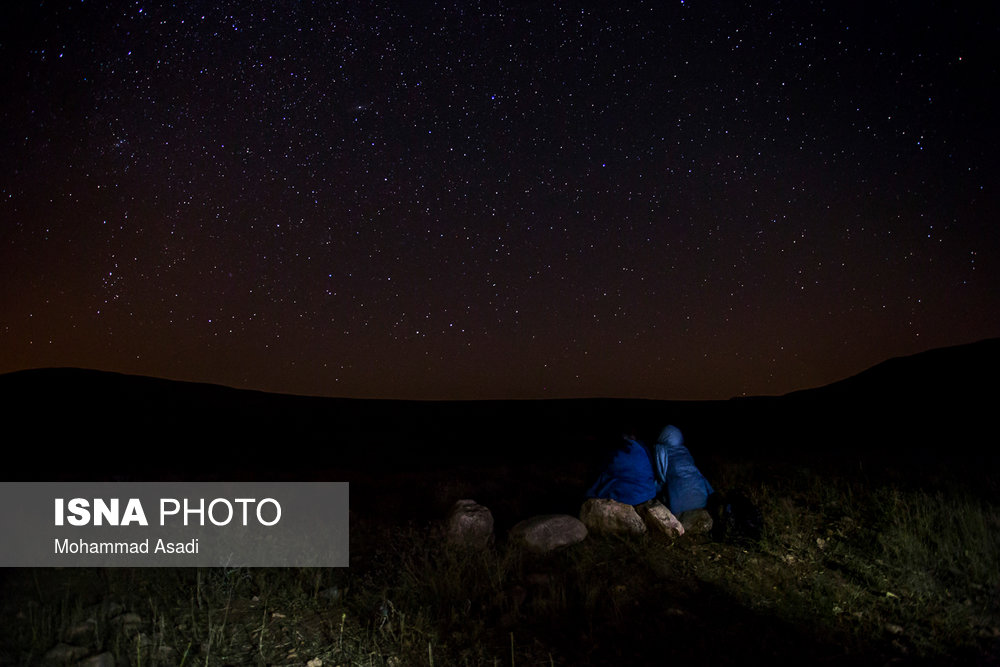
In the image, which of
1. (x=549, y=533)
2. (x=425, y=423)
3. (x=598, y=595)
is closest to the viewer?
(x=598, y=595)

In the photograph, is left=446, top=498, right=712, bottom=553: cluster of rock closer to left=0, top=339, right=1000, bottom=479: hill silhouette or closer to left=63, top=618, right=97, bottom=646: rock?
left=63, top=618, right=97, bottom=646: rock

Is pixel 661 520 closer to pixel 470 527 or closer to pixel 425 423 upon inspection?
pixel 470 527

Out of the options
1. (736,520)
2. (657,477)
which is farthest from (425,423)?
(736,520)

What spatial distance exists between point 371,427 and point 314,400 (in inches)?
747

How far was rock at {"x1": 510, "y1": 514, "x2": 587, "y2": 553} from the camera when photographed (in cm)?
649

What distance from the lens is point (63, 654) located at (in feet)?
13.3

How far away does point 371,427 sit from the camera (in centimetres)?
4159

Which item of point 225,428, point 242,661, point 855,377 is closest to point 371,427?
point 225,428

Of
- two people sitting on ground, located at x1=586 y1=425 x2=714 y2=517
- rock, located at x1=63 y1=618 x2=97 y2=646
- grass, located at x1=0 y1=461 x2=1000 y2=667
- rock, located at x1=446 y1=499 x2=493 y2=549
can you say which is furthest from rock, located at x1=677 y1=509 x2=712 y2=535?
rock, located at x1=63 y1=618 x2=97 y2=646

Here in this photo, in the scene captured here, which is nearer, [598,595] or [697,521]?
[598,595]

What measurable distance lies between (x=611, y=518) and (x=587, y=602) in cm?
200

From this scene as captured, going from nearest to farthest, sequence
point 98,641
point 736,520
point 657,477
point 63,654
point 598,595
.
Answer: point 63,654 → point 98,641 → point 598,595 → point 736,520 → point 657,477

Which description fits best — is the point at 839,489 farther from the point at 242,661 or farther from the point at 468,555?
the point at 242,661

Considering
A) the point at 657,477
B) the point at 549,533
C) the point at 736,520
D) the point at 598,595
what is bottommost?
the point at 598,595
